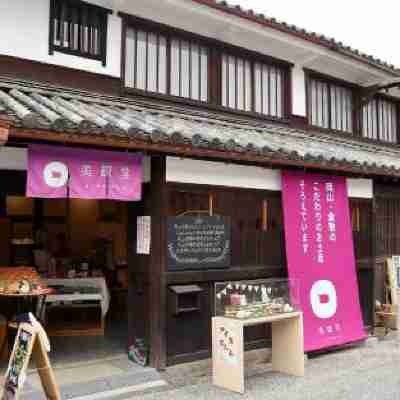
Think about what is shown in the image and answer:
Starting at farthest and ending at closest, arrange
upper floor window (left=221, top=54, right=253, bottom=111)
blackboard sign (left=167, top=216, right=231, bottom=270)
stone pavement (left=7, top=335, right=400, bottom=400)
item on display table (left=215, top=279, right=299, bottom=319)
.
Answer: upper floor window (left=221, top=54, right=253, bottom=111)
blackboard sign (left=167, top=216, right=231, bottom=270)
item on display table (left=215, top=279, right=299, bottom=319)
stone pavement (left=7, top=335, right=400, bottom=400)

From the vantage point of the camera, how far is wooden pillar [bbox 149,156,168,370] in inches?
315

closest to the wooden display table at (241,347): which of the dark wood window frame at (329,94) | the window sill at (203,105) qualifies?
the window sill at (203,105)

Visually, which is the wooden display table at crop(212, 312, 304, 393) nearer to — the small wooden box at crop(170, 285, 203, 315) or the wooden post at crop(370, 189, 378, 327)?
the small wooden box at crop(170, 285, 203, 315)

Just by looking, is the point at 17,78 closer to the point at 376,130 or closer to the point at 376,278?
the point at 376,278

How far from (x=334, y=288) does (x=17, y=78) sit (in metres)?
7.24

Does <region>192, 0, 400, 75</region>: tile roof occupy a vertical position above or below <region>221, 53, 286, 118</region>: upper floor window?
above

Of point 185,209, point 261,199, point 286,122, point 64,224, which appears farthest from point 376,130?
point 64,224

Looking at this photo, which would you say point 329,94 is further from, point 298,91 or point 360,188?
point 360,188

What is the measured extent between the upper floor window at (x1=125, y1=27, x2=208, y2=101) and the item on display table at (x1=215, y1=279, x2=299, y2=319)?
441cm

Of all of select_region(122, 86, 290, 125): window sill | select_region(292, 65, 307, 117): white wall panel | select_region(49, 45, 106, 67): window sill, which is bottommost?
select_region(122, 86, 290, 125): window sill

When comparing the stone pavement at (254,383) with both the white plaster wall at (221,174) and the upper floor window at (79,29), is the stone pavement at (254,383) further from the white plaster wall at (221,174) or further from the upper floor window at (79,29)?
the upper floor window at (79,29)

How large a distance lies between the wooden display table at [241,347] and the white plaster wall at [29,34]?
5238 mm

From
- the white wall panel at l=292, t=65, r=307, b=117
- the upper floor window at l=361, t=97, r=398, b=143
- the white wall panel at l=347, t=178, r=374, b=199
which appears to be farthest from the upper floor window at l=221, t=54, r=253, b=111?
the upper floor window at l=361, t=97, r=398, b=143

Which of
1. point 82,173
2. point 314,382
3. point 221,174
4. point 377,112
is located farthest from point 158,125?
point 377,112
